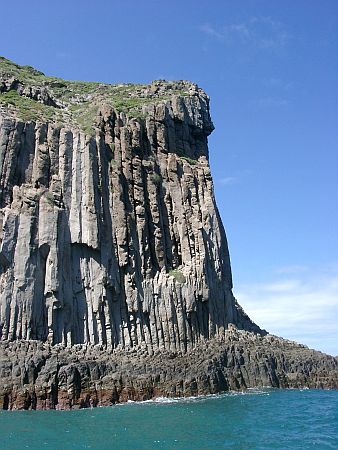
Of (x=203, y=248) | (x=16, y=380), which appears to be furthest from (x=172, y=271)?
(x=16, y=380)

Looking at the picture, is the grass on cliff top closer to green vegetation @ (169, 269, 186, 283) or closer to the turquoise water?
green vegetation @ (169, 269, 186, 283)

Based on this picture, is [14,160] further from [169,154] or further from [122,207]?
[169,154]

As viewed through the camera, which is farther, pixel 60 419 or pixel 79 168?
pixel 79 168

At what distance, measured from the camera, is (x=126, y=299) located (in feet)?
174

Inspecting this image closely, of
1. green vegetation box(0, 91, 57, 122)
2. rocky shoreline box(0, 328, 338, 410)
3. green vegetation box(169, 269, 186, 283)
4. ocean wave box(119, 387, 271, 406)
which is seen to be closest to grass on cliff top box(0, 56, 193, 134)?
green vegetation box(0, 91, 57, 122)

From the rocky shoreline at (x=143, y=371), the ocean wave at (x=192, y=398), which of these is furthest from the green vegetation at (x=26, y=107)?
the ocean wave at (x=192, y=398)

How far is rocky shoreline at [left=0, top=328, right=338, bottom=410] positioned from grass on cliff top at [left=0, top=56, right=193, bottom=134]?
24779mm

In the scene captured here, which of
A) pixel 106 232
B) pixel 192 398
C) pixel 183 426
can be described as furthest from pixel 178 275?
pixel 183 426

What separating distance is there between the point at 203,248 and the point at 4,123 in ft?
76.5

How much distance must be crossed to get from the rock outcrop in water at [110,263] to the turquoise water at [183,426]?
4.04 metres

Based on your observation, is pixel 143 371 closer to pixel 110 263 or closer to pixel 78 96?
pixel 110 263

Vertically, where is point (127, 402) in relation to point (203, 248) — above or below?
below

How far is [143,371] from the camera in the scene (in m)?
46.3

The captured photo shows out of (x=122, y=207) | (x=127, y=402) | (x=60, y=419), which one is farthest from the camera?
(x=122, y=207)
